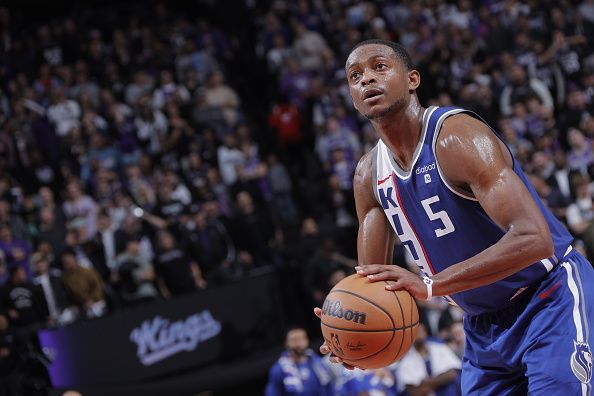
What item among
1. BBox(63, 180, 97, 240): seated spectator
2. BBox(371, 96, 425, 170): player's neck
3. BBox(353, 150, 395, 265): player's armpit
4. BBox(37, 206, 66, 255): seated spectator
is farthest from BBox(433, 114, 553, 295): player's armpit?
BBox(63, 180, 97, 240): seated spectator

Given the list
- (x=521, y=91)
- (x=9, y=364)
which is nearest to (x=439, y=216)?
(x=9, y=364)

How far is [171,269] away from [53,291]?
1411 mm

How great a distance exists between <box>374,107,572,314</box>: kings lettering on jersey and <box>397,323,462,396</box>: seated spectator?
5.69 meters

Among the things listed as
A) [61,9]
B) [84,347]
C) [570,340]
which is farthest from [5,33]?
[570,340]

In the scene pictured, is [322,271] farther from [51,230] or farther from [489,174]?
[489,174]

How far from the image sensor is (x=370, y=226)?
15.3 ft

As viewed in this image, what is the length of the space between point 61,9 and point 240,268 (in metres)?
8.85

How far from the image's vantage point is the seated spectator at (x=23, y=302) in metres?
10.2

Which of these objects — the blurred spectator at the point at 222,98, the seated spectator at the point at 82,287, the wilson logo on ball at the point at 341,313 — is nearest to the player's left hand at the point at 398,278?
the wilson logo on ball at the point at 341,313

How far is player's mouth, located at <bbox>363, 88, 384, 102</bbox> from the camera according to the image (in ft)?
13.6

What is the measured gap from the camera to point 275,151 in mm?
15281

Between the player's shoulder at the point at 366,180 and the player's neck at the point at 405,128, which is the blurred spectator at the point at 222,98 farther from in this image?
the player's neck at the point at 405,128

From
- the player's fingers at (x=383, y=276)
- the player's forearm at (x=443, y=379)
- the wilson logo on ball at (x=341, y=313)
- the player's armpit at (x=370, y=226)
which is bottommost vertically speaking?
the player's forearm at (x=443, y=379)

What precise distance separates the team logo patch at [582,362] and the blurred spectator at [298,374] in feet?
20.3
